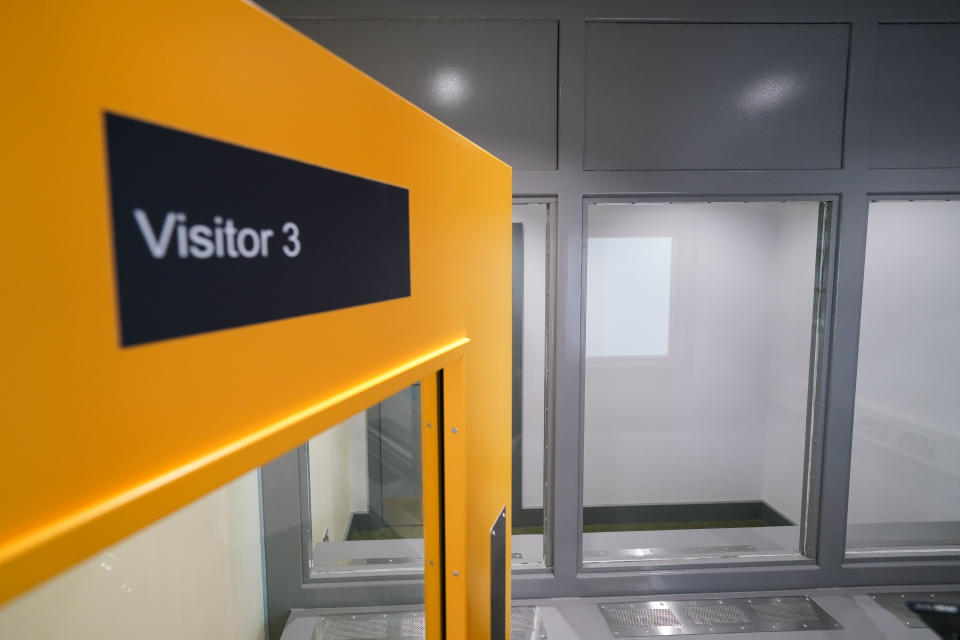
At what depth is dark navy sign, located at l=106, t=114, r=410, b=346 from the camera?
17.1 inches

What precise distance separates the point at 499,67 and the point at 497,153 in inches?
16.7

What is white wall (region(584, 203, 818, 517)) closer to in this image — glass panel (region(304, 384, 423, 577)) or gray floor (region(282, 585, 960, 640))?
gray floor (region(282, 585, 960, 640))

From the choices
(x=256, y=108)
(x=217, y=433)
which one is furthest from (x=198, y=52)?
(x=217, y=433)

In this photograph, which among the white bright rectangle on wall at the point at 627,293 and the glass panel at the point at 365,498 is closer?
the glass panel at the point at 365,498

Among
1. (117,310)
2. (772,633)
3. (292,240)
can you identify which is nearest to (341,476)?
(772,633)

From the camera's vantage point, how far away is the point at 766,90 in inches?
107

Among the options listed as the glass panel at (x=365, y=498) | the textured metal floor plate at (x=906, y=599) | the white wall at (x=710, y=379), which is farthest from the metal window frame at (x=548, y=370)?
the textured metal floor plate at (x=906, y=599)

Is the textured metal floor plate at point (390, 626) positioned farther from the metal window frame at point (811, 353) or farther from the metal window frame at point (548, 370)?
the metal window frame at point (811, 353)

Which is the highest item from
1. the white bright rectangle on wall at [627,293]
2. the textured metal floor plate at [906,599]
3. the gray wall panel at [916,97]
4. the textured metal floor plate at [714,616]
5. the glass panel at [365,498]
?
the gray wall panel at [916,97]

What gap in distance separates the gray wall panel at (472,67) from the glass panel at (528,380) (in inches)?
20.9

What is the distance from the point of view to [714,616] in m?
2.84

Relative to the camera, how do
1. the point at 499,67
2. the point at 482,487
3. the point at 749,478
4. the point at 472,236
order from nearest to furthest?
the point at 472,236
the point at 482,487
the point at 499,67
the point at 749,478

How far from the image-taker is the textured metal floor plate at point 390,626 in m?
2.61

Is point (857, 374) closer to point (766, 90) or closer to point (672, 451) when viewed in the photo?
point (672, 451)
